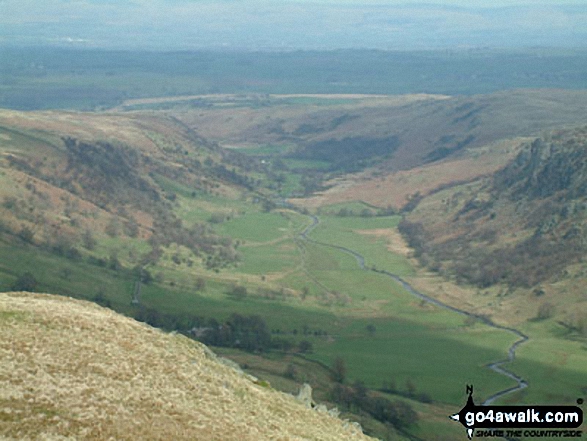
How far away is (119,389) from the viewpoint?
50.4 meters

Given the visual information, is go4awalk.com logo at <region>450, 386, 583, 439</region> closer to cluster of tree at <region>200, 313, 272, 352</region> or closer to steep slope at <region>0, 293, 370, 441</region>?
steep slope at <region>0, 293, 370, 441</region>

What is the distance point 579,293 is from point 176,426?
14864cm

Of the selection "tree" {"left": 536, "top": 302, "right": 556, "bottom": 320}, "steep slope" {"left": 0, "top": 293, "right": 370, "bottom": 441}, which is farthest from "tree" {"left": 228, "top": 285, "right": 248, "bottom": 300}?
"steep slope" {"left": 0, "top": 293, "right": 370, "bottom": 441}

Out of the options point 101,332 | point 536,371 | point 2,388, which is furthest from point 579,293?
point 2,388

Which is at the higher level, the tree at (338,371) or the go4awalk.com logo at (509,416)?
the go4awalk.com logo at (509,416)

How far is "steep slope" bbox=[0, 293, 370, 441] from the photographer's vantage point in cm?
4612

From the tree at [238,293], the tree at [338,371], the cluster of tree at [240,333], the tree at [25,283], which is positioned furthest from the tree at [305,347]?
the tree at [25,283]

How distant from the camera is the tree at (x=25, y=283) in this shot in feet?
517

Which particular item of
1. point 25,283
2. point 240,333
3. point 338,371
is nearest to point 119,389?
point 338,371

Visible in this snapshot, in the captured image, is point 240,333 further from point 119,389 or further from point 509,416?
point 119,389

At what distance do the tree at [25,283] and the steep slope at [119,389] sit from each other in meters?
94.8

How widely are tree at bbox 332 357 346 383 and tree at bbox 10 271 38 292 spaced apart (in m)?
52.0

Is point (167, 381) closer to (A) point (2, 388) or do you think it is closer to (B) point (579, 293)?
(A) point (2, 388)

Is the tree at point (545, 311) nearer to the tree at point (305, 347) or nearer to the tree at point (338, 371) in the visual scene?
the tree at point (305, 347)
